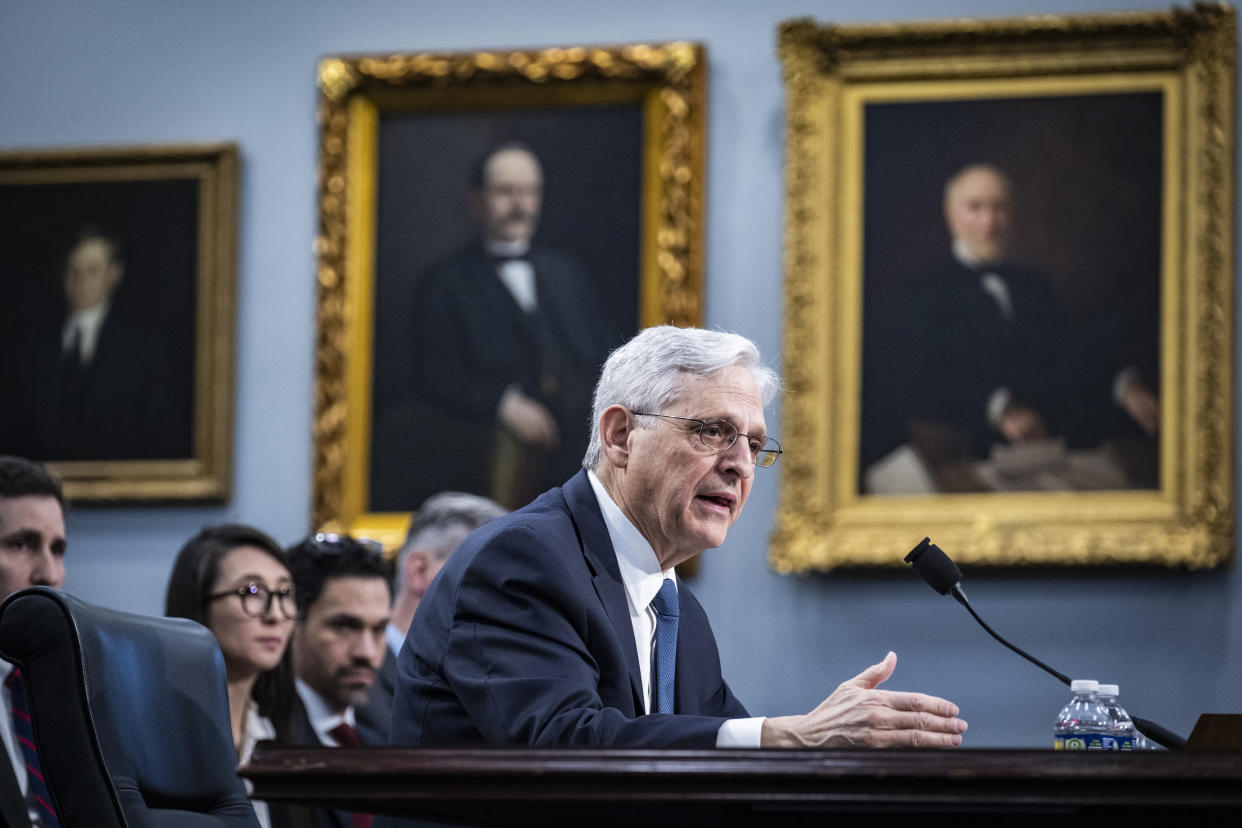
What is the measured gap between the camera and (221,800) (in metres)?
2.67

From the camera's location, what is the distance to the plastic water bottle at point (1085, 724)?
2988mm

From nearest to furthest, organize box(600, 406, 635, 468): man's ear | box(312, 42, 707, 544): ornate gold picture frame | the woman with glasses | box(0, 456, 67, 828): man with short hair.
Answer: box(600, 406, 635, 468): man's ear
box(0, 456, 67, 828): man with short hair
the woman with glasses
box(312, 42, 707, 544): ornate gold picture frame

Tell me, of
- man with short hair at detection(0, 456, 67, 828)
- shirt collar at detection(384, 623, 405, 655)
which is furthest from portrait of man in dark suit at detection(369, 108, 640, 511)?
man with short hair at detection(0, 456, 67, 828)

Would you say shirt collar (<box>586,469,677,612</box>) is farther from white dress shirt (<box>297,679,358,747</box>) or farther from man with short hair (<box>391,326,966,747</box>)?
white dress shirt (<box>297,679,358,747</box>)

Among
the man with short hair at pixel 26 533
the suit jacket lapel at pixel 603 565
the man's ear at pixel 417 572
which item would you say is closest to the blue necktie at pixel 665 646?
the suit jacket lapel at pixel 603 565

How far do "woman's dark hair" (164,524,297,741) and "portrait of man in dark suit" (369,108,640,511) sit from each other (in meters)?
1.43

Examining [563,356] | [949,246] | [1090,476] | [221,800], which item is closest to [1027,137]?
[949,246]

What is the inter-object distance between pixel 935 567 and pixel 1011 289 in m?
3.01

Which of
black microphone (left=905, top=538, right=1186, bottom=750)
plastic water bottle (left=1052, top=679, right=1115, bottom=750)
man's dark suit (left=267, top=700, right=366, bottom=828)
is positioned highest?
black microphone (left=905, top=538, right=1186, bottom=750)

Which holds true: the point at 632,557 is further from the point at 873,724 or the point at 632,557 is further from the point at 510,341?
the point at 510,341

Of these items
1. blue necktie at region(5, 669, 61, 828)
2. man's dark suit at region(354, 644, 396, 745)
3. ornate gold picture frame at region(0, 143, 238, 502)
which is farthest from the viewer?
ornate gold picture frame at region(0, 143, 238, 502)

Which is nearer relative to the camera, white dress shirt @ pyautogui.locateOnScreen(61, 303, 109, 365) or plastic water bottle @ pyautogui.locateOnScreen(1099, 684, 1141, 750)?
plastic water bottle @ pyautogui.locateOnScreen(1099, 684, 1141, 750)

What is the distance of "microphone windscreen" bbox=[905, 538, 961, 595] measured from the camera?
112 inches

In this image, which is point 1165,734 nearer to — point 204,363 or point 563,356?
point 563,356
